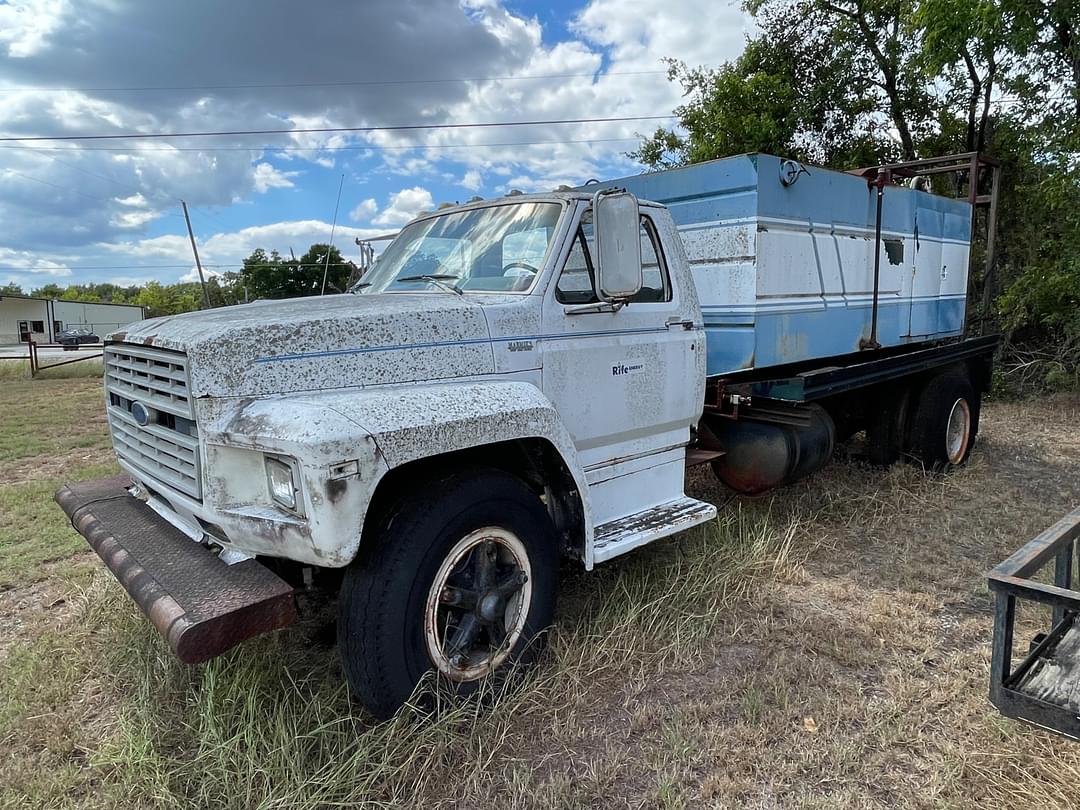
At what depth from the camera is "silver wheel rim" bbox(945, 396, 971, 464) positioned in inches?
267

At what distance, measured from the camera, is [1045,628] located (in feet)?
11.7

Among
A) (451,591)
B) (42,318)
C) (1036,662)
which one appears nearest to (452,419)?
(451,591)

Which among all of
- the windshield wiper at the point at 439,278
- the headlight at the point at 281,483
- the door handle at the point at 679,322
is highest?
the windshield wiper at the point at 439,278

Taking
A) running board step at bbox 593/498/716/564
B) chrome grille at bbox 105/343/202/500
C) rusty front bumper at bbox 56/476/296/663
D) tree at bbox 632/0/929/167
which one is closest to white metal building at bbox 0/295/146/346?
tree at bbox 632/0/929/167

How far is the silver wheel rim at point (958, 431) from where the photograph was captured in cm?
678

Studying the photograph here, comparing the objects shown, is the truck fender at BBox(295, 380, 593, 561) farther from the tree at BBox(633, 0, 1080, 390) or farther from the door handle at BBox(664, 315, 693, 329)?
the tree at BBox(633, 0, 1080, 390)

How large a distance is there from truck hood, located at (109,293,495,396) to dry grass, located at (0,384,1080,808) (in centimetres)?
126

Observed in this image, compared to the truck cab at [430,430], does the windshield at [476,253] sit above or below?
above

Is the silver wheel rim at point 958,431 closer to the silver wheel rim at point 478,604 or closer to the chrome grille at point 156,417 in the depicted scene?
the silver wheel rim at point 478,604

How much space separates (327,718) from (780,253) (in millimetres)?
3768

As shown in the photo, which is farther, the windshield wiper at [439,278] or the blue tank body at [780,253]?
the blue tank body at [780,253]

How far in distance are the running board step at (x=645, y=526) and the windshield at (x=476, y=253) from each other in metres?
1.26

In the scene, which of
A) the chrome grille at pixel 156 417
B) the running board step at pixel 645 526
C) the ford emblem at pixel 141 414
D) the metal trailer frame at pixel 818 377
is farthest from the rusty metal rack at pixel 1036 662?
the ford emblem at pixel 141 414

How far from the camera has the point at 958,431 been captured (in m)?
6.93
